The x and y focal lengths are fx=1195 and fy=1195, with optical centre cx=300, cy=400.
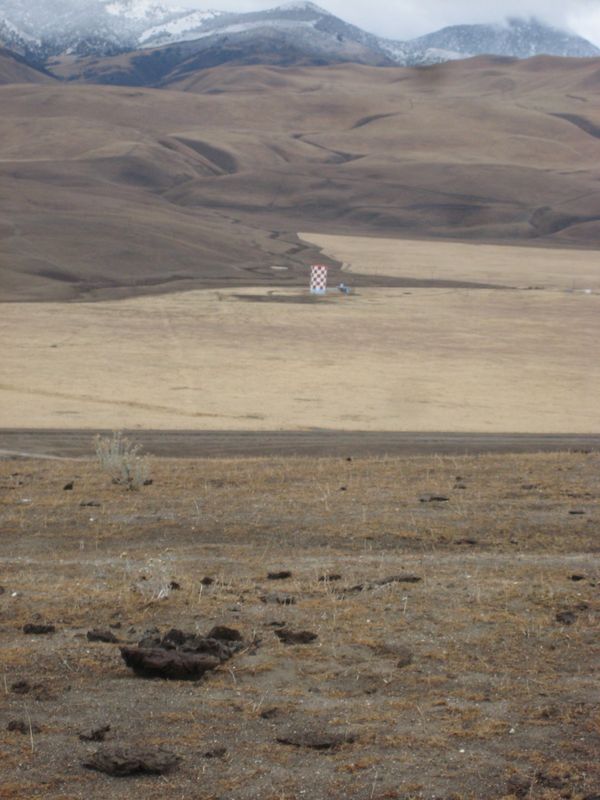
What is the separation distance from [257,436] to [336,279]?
95.3ft

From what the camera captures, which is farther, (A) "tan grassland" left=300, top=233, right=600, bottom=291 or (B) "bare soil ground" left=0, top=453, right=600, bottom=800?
(A) "tan grassland" left=300, top=233, right=600, bottom=291

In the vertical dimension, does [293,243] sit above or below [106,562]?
above

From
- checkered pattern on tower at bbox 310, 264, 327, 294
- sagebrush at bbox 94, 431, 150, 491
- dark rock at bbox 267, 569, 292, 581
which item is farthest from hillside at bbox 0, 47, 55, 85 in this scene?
dark rock at bbox 267, 569, 292, 581

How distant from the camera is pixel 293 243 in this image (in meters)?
60.0

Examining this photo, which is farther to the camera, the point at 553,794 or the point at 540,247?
the point at 540,247

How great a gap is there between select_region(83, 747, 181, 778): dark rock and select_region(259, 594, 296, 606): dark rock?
2.26 metres

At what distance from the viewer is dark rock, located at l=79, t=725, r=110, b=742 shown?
4.43 meters

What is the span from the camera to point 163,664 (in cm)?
509

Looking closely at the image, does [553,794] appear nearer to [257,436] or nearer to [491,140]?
[257,436]

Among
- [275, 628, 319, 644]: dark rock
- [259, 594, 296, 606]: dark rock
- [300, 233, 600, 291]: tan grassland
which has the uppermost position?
[300, 233, 600, 291]: tan grassland

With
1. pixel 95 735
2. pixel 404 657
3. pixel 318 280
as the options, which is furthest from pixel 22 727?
pixel 318 280

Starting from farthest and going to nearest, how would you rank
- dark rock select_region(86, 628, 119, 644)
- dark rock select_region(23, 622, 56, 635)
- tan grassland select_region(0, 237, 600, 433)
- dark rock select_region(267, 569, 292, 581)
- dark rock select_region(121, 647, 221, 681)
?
1. tan grassland select_region(0, 237, 600, 433)
2. dark rock select_region(267, 569, 292, 581)
3. dark rock select_region(23, 622, 56, 635)
4. dark rock select_region(86, 628, 119, 644)
5. dark rock select_region(121, 647, 221, 681)

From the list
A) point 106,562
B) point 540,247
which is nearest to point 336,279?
point 540,247

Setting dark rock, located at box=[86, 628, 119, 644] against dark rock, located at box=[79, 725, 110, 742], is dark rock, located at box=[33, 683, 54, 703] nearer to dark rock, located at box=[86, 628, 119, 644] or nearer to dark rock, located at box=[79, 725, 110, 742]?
dark rock, located at box=[79, 725, 110, 742]
